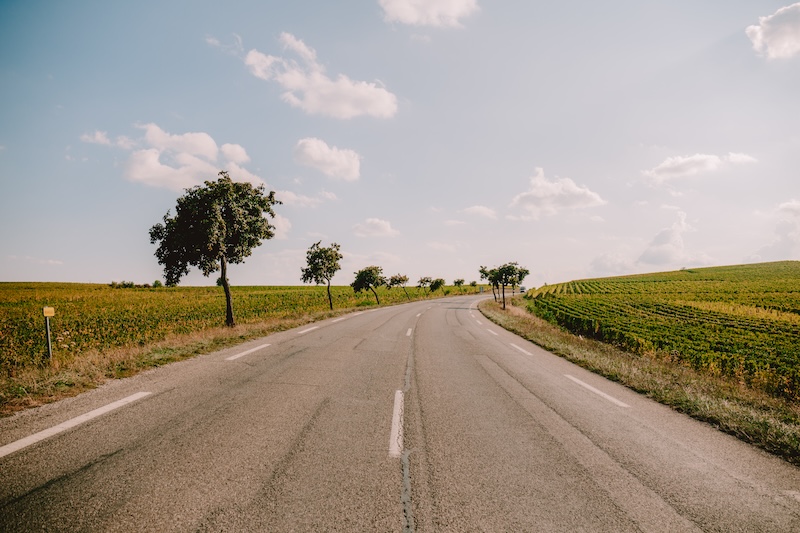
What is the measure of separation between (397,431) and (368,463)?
96cm

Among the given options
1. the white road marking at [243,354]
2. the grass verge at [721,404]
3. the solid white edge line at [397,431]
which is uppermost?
the white road marking at [243,354]

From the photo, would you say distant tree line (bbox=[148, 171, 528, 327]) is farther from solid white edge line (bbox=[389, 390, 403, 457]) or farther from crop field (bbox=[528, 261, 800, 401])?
crop field (bbox=[528, 261, 800, 401])

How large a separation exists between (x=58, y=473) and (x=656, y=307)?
136ft

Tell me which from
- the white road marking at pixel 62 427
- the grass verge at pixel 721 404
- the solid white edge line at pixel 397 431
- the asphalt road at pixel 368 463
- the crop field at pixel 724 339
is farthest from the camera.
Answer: the crop field at pixel 724 339

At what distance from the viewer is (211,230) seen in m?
16.2

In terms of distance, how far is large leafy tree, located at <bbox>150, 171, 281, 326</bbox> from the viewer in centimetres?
1650

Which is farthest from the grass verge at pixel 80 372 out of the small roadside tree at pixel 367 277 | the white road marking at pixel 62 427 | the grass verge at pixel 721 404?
the small roadside tree at pixel 367 277

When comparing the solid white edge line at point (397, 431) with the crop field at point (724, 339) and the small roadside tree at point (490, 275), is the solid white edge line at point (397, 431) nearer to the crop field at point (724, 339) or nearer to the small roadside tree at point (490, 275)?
the crop field at point (724, 339)

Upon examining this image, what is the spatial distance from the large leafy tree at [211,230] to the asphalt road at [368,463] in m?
11.7

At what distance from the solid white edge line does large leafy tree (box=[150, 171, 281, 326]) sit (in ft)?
46.5

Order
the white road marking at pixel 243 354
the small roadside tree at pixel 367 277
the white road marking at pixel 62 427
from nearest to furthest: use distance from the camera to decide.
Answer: the white road marking at pixel 62 427
the white road marking at pixel 243 354
the small roadside tree at pixel 367 277

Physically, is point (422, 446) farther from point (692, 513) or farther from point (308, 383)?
point (308, 383)

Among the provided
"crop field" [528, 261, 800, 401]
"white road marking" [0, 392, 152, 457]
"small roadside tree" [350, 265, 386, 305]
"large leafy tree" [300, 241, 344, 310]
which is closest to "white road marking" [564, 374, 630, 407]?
"crop field" [528, 261, 800, 401]

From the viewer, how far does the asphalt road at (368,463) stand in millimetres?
Result: 2789
